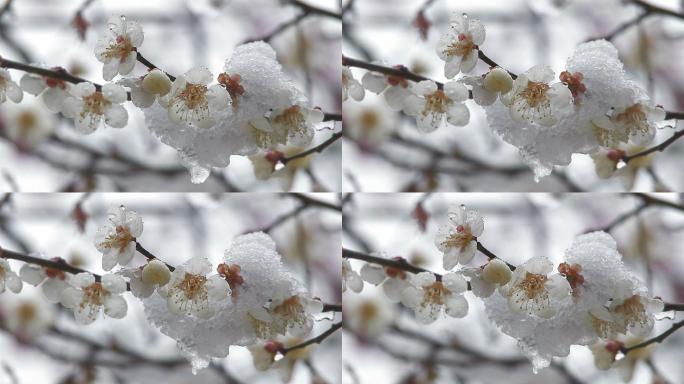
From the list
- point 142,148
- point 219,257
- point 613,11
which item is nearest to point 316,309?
point 219,257

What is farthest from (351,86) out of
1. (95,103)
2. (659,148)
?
(659,148)

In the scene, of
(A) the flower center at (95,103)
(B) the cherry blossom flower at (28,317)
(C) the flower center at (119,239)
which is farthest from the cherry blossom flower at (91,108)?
(B) the cherry blossom flower at (28,317)

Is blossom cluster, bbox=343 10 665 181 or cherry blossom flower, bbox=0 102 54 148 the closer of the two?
blossom cluster, bbox=343 10 665 181

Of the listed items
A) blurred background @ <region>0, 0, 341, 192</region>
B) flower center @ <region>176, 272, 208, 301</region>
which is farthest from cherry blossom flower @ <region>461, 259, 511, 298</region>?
flower center @ <region>176, 272, 208, 301</region>

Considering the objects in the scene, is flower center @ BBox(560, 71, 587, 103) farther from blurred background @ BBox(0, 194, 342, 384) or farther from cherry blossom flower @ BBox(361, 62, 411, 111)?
blurred background @ BBox(0, 194, 342, 384)

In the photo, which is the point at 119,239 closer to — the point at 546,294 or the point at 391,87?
the point at 391,87

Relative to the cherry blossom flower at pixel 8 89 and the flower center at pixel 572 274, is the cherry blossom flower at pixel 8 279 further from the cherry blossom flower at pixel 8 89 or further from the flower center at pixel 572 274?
the flower center at pixel 572 274
